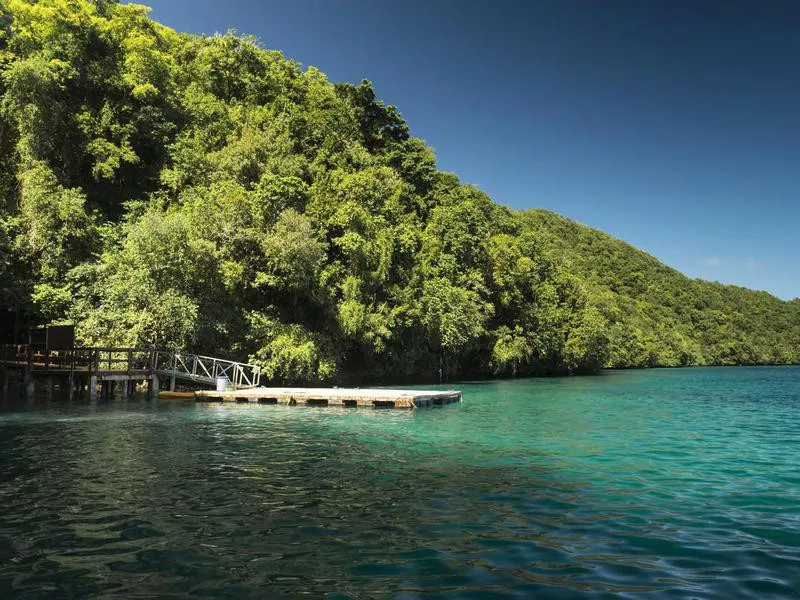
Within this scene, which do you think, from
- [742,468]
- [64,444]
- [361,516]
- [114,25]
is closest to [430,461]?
[361,516]

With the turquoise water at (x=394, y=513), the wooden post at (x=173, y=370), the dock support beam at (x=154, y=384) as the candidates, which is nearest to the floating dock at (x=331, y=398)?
the wooden post at (x=173, y=370)

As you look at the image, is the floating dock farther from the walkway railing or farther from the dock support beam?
the dock support beam

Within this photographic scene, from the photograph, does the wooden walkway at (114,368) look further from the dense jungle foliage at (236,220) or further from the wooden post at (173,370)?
the dense jungle foliage at (236,220)

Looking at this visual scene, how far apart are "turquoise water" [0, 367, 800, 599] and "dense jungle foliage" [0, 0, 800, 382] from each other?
16376 millimetres

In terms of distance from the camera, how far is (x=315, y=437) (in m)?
17.0

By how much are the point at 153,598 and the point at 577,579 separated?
4449 mm

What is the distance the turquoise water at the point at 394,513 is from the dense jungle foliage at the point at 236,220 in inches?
645

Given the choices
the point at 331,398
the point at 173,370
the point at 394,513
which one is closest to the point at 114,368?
the point at 173,370

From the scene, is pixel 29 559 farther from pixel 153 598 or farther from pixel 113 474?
pixel 113 474

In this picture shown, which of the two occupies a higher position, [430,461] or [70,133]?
[70,133]

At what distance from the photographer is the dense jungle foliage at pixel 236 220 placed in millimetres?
33250

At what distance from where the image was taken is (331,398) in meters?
26.8

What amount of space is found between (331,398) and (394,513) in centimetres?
1828

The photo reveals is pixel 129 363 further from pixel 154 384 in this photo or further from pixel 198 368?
pixel 198 368
